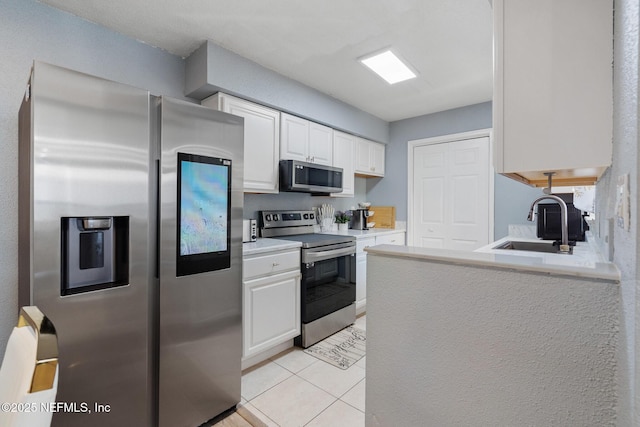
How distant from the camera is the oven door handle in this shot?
2.55 m

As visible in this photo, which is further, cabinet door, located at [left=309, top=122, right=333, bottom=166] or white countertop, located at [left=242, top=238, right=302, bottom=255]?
cabinet door, located at [left=309, top=122, right=333, bottom=166]

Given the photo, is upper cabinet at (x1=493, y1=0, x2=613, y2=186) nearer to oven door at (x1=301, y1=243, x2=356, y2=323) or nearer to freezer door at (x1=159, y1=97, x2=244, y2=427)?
freezer door at (x1=159, y1=97, x2=244, y2=427)

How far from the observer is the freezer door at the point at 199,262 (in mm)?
1536

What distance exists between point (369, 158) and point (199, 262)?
2847 mm

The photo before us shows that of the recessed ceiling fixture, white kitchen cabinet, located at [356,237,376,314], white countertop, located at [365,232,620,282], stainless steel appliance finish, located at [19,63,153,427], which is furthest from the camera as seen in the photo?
white kitchen cabinet, located at [356,237,376,314]

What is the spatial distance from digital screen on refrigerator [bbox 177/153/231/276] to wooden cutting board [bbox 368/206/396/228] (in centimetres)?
279

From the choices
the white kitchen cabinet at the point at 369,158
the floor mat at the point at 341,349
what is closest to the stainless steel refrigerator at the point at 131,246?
the floor mat at the point at 341,349

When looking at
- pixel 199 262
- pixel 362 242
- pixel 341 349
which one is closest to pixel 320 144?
pixel 362 242

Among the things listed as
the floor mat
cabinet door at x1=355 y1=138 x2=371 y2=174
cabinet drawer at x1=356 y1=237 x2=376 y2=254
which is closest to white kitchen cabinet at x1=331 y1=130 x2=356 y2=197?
cabinet door at x1=355 y1=138 x2=371 y2=174

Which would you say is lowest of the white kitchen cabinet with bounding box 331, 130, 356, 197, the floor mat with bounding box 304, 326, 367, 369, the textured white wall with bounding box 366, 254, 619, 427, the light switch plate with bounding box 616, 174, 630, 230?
the floor mat with bounding box 304, 326, 367, 369

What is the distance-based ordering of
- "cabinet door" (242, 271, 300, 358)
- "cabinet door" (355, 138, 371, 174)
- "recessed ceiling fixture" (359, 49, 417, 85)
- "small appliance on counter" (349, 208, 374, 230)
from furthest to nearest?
"small appliance on counter" (349, 208, 374, 230) < "cabinet door" (355, 138, 371, 174) < "recessed ceiling fixture" (359, 49, 417, 85) < "cabinet door" (242, 271, 300, 358)

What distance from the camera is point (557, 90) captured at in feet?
3.10

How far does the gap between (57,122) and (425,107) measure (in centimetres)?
350

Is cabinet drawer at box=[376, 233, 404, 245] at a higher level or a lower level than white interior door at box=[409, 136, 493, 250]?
lower
